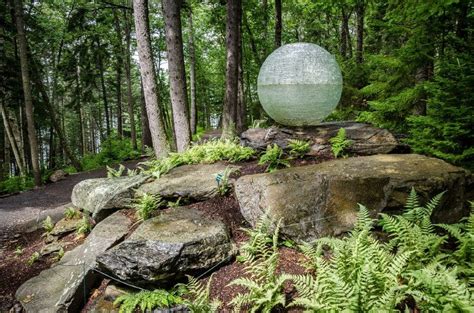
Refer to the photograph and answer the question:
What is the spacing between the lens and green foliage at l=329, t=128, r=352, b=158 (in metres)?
5.48

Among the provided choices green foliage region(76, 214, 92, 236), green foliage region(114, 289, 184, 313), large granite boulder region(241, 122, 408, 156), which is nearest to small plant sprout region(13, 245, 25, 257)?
green foliage region(76, 214, 92, 236)

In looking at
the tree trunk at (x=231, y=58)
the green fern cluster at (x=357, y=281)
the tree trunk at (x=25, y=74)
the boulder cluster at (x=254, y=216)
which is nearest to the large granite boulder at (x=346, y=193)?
the boulder cluster at (x=254, y=216)

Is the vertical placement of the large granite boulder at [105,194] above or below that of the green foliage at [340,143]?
below

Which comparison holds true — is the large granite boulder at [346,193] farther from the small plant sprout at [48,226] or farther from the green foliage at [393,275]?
the small plant sprout at [48,226]

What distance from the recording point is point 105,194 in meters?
6.53

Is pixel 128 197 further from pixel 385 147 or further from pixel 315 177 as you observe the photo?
pixel 385 147

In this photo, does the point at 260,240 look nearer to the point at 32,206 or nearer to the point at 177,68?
the point at 177,68

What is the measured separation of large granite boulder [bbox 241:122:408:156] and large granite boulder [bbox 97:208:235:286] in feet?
7.91

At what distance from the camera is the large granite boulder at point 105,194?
6262 millimetres

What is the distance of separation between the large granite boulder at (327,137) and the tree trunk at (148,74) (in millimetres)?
2347

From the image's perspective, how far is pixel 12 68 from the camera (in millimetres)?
15148

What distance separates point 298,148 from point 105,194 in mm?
4120

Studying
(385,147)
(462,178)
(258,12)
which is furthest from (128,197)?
(258,12)

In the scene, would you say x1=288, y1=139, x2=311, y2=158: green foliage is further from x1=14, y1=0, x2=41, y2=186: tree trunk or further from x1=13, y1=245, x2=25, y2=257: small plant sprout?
x1=14, y1=0, x2=41, y2=186: tree trunk
